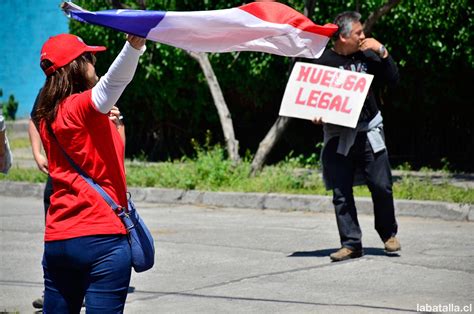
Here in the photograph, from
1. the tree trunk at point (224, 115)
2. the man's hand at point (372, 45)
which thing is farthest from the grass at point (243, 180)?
the man's hand at point (372, 45)

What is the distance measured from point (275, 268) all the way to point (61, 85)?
152 inches

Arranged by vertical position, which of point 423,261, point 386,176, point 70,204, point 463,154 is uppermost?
point 70,204

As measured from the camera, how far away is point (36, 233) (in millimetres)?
9891

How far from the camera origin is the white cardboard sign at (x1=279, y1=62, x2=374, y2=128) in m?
8.04

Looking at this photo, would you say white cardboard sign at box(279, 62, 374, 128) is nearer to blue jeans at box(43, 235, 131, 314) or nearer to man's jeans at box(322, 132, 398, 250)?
man's jeans at box(322, 132, 398, 250)

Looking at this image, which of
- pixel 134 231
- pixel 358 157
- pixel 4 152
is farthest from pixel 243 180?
pixel 134 231

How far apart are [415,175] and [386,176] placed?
586cm

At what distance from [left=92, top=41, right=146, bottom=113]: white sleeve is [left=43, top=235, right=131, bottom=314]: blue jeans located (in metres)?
0.58

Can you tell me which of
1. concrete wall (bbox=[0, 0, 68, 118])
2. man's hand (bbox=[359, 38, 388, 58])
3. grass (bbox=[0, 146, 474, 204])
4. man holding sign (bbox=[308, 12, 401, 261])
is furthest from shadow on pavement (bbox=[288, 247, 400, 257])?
concrete wall (bbox=[0, 0, 68, 118])

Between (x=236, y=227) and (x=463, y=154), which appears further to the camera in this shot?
(x=463, y=154)

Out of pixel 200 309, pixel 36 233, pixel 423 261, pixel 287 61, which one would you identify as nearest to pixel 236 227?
pixel 36 233

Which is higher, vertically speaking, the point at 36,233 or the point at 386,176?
the point at 386,176

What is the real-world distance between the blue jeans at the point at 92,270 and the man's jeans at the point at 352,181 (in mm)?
4059

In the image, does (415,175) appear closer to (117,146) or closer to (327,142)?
(327,142)
